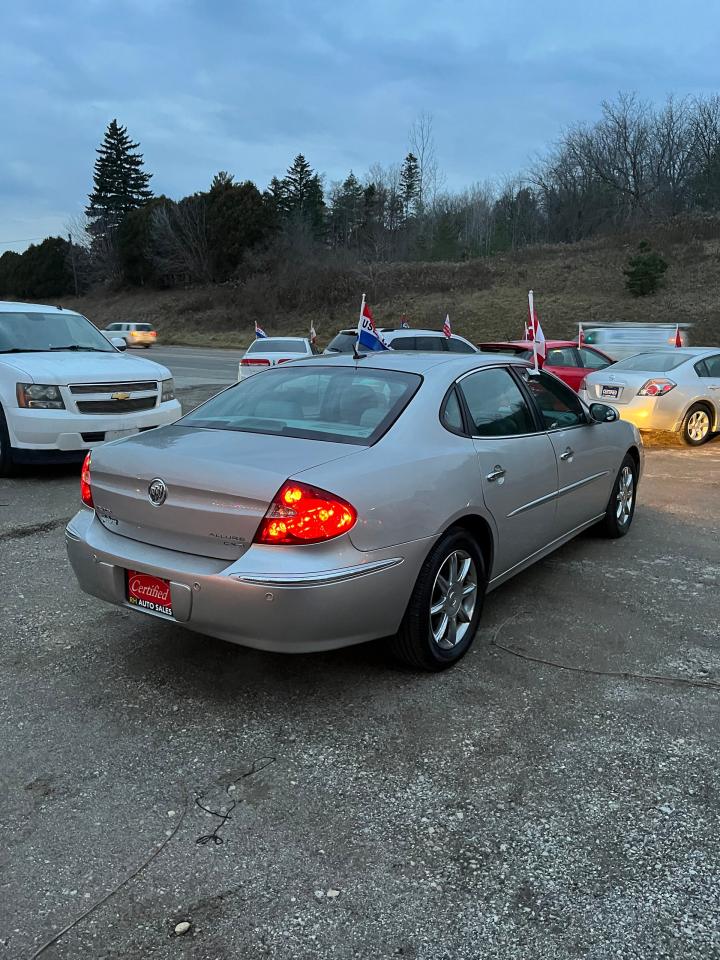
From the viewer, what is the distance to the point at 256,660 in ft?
12.3

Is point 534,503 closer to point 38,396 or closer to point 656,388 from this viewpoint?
point 38,396

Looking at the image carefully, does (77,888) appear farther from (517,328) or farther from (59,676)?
(517,328)

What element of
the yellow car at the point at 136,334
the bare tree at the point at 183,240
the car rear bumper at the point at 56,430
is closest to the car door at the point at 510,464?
the car rear bumper at the point at 56,430

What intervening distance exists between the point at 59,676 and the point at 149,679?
43cm

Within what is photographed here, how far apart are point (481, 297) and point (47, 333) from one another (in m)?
34.5

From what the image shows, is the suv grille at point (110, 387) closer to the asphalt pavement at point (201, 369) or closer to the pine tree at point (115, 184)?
the asphalt pavement at point (201, 369)

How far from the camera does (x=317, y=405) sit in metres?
3.95

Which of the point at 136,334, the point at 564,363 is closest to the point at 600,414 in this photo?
the point at 564,363

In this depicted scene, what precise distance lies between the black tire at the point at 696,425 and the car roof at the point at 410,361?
661cm

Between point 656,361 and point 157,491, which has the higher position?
point 656,361

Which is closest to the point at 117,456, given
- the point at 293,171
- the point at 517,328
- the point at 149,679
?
the point at 149,679

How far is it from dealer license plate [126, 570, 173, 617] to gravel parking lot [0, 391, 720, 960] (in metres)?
0.42

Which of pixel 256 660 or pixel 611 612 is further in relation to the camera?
pixel 611 612

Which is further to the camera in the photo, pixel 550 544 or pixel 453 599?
pixel 550 544
